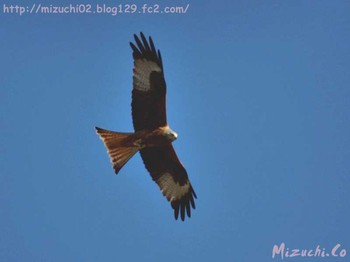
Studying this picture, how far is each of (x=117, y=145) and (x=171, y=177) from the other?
2.74 feet

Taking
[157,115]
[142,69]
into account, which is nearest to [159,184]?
[157,115]

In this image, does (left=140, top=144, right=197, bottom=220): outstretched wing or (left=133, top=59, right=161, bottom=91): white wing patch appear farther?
(left=140, top=144, right=197, bottom=220): outstretched wing

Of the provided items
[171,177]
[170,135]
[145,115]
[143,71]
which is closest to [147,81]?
[143,71]

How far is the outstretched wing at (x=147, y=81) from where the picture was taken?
21.6 feet

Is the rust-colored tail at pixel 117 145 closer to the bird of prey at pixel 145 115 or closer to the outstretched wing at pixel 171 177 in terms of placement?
the bird of prey at pixel 145 115

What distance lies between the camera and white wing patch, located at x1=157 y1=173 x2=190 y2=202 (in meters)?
7.09

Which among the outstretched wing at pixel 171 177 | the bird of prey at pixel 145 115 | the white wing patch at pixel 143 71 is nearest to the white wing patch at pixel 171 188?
the outstretched wing at pixel 171 177

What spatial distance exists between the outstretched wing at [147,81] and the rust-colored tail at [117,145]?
31cm

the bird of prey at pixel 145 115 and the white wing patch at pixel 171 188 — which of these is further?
Answer: the white wing patch at pixel 171 188

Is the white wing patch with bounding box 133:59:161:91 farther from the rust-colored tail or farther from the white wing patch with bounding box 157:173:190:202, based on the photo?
the white wing patch with bounding box 157:173:190:202

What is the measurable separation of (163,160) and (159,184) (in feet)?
0.84

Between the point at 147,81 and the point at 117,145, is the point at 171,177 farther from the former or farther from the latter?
the point at 147,81

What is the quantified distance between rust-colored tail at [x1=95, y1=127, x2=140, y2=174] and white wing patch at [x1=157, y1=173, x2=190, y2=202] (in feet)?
2.04

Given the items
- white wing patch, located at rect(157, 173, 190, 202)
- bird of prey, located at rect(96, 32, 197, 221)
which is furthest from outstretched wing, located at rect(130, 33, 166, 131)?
white wing patch, located at rect(157, 173, 190, 202)
